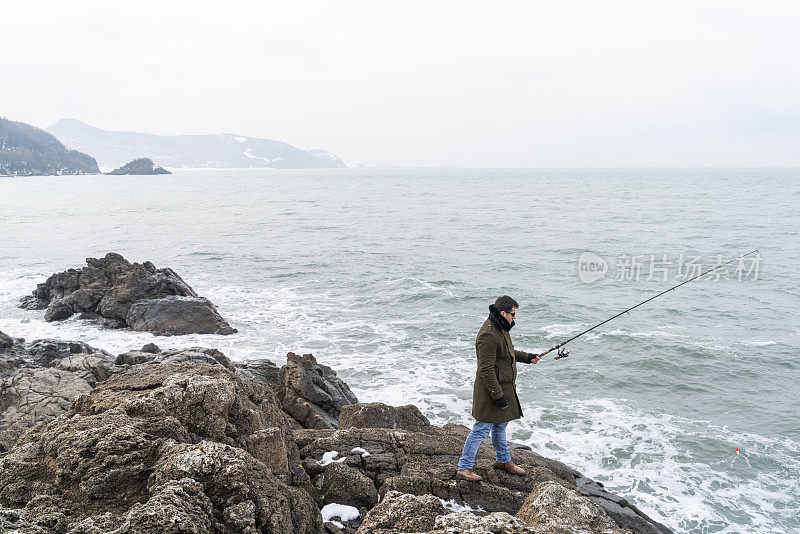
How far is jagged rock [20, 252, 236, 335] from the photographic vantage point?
725 inches

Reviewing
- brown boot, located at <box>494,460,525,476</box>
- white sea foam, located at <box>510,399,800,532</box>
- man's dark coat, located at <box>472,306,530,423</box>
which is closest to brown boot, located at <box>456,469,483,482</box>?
brown boot, located at <box>494,460,525,476</box>

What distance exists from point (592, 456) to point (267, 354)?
10384mm

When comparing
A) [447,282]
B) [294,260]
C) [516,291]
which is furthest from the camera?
[294,260]

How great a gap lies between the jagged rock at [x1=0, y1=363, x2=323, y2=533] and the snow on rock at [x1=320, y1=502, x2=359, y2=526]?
388mm

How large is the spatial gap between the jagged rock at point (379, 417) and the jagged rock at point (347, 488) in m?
2.10

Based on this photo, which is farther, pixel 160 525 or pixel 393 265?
pixel 393 265

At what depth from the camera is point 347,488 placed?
5.66 metres

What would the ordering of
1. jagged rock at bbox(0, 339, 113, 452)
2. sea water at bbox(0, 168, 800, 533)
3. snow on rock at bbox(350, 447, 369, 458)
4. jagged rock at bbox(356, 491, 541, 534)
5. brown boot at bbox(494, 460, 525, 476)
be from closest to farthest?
jagged rock at bbox(356, 491, 541, 534)
brown boot at bbox(494, 460, 525, 476)
snow on rock at bbox(350, 447, 369, 458)
jagged rock at bbox(0, 339, 113, 452)
sea water at bbox(0, 168, 800, 533)

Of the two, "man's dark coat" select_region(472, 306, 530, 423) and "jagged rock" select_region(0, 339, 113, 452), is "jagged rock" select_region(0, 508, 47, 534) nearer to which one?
"jagged rock" select_region(0, 339, 113, 452)

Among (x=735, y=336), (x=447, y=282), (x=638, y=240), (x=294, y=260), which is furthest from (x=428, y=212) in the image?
(x=735, y=336)

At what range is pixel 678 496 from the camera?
31.0 ft

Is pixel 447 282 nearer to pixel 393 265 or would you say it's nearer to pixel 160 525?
pixel 393 265

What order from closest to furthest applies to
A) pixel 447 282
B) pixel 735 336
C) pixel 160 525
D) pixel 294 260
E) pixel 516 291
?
1. pixel 160 525
2. pixel 735 336
3. pixel 516 291
4. pixel 447 282
5. pixel 294 260

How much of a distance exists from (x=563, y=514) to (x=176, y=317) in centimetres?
1726
